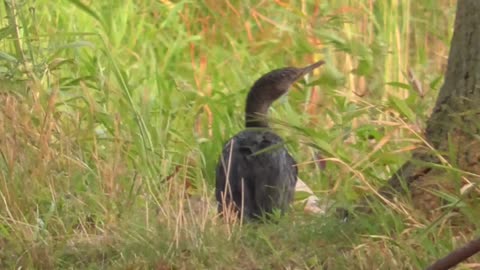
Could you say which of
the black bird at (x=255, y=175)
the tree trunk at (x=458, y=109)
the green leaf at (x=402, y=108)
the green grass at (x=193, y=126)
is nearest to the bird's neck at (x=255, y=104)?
the green grass at (x=193, y=126)

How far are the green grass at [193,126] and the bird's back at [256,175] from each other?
0.11 metres

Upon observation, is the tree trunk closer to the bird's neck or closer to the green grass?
the green grass

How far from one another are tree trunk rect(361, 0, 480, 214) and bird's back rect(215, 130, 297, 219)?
0.64 metres

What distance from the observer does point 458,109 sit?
5125mm

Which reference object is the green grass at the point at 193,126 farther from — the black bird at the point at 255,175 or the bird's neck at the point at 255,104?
the bird's neck at the point at 255,104

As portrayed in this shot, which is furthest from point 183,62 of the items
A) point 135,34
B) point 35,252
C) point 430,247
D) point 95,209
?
point 430,247

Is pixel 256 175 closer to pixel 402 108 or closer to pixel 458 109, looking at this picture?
pixel 402 108

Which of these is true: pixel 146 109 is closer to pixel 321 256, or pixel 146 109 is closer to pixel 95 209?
pixel 95 209

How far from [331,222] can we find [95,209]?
0.99 meters

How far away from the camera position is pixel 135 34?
8.45m

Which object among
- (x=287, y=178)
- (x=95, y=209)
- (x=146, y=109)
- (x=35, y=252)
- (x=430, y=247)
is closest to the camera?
(x=430, y=247)

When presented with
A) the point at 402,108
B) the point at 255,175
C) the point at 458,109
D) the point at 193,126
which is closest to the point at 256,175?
the point at 255,175

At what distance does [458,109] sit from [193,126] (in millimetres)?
2324

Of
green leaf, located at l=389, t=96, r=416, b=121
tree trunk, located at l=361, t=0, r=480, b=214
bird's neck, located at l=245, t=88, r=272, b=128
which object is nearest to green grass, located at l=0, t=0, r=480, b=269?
green leaf, located at l=389, t=96, r=416, b=121
